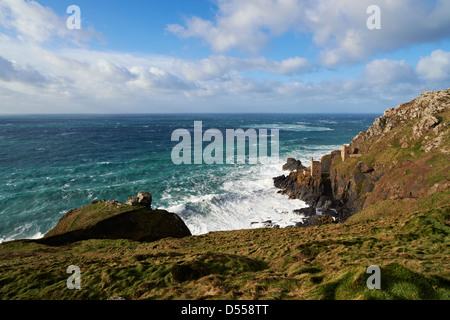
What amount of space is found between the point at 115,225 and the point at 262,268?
1870 centimetres

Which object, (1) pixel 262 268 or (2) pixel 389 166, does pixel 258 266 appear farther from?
(2) pixel 389 166

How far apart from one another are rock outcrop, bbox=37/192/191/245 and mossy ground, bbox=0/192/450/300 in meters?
3.09

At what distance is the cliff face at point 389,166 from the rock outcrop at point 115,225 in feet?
91.5

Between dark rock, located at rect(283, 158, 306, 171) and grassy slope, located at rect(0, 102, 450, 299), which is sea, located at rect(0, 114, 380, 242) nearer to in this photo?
dark rock, located at rect(283, 158, 306, 171)

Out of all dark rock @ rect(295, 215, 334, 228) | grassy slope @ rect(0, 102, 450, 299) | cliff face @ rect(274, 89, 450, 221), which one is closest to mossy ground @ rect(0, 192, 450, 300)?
grassy slope @ rect(0, 102, 450, 299)

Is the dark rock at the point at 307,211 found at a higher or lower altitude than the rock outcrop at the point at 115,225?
lower

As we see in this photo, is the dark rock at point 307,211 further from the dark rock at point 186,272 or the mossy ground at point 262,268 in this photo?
the dark rock at point 186,272

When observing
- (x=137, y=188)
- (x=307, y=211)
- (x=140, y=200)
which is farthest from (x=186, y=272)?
(x=137, y=188)

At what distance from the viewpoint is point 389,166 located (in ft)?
120

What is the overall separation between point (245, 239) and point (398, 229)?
12.6 meters

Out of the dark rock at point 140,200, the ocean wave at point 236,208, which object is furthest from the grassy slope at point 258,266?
the ocean wave at point 236,208

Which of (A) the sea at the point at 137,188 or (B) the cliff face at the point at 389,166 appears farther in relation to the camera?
(A) the sea at the point at 137,188

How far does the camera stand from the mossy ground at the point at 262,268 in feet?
26.9
